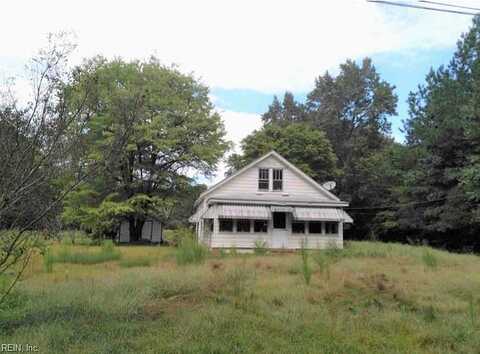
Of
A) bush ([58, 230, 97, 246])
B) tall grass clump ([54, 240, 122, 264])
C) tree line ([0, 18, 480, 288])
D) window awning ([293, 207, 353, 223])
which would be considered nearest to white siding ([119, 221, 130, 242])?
tree line ([0, 18, 480, 288])

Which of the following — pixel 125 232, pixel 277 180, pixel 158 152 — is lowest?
pixel 125 232

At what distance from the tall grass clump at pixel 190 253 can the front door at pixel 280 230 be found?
1061 cm

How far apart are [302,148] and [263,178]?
42.6ft

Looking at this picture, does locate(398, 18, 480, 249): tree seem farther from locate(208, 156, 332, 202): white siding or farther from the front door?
the front door

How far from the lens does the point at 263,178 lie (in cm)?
2398

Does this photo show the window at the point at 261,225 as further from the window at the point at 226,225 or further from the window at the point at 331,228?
the window at the point at 331,228

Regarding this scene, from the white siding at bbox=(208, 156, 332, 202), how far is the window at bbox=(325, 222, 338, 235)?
1.43 metres

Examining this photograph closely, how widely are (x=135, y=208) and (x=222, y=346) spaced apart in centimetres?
2315

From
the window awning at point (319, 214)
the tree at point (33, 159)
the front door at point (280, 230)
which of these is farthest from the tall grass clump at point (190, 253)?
the front door at point (280, 230)

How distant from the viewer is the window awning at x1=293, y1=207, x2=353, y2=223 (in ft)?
72.2

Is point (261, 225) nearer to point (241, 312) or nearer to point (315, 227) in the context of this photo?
point (315, 227)

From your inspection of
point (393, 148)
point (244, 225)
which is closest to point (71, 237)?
point (244, 225)

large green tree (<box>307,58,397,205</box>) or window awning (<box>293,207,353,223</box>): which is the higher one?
large green tree (<box>307,58,397,205</box>)

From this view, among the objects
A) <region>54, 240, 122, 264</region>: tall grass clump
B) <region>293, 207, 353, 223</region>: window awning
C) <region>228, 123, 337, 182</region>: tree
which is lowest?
<region>54, 240, 122, 264</region>: tall grass clump
